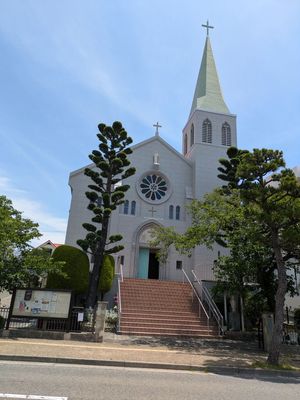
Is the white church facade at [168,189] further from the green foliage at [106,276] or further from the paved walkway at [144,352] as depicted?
the paved walkway at [144,352]

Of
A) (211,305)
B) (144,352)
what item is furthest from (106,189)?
(144,352)

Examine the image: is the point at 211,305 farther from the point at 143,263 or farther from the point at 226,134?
the point at 226,134

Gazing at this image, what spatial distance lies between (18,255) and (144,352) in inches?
270

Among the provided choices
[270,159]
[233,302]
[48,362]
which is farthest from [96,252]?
[270,159]

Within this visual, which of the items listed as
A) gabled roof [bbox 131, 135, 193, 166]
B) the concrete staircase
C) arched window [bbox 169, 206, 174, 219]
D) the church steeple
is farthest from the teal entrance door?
the church steeple

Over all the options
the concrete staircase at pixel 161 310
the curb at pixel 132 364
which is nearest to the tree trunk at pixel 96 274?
the concrete staircase at pixel 161 310

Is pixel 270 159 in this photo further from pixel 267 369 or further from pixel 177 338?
pixel 177 338

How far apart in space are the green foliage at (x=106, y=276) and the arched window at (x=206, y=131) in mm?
14270

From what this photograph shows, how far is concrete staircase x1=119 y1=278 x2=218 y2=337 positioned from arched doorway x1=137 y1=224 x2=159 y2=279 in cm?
420

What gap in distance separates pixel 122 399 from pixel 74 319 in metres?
8.39

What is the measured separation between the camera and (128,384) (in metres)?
6.84

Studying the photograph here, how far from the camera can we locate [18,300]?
12742 mm

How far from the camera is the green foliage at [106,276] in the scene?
63.6 feet

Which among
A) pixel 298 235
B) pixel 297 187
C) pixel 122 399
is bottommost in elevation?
pixel 122 399
